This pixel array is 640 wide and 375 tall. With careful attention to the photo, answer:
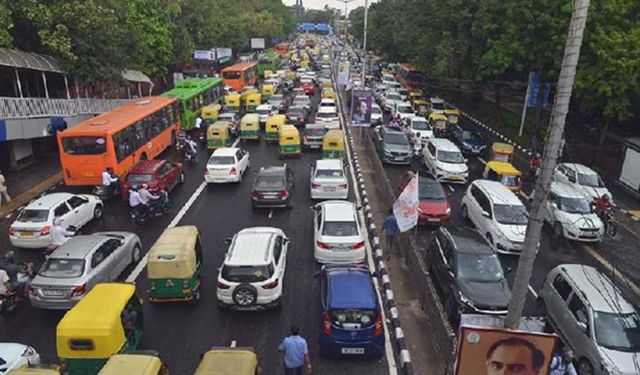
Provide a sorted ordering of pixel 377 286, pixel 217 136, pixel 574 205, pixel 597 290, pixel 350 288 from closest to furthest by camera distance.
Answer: pixel 350 288, pixel 597 290, pixel 377 286, pixel 574 205, pixel 217 136

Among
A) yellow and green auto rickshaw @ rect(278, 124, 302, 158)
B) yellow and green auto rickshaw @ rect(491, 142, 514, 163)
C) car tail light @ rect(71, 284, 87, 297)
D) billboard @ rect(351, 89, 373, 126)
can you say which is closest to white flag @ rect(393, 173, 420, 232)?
car tail light @ rect(71, 284, 87, 297)

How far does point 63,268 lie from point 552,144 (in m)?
12.6

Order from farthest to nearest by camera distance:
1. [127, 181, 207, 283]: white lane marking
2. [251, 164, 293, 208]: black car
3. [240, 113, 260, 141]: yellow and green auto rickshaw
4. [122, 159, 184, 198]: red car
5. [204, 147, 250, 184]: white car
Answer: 1. [240, 113, 260, 141]: yellow and green auto rickshaw
2. [204, 147, 250, 184]: white car
3. [122, 159, 184, 198]: red car
4. [251, 164, 293, 208]: black car
5. [127, 181, 207, 283]: white lane marking

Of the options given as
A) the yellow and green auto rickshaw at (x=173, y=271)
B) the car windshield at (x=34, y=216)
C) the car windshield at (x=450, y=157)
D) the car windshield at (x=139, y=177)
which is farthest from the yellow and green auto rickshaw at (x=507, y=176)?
the car windshield at (x=34, y=216)

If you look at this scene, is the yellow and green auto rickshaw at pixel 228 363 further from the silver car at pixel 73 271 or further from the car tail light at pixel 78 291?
the silver car at pixel 73 271

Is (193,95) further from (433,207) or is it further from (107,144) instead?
(433,207)

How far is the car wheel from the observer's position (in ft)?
43.6

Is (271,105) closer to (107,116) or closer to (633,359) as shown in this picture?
(107,116)

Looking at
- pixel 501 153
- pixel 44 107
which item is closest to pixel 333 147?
pixel 501 153

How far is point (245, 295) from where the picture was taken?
1338cm

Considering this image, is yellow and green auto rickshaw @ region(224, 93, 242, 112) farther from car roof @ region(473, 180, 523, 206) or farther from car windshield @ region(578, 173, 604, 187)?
car windshield @ region(578, 173, 604, 187)

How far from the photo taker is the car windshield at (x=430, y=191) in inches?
818

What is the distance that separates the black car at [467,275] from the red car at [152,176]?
12497 mm

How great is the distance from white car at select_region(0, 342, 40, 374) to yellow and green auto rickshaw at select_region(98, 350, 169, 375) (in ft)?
9.76
